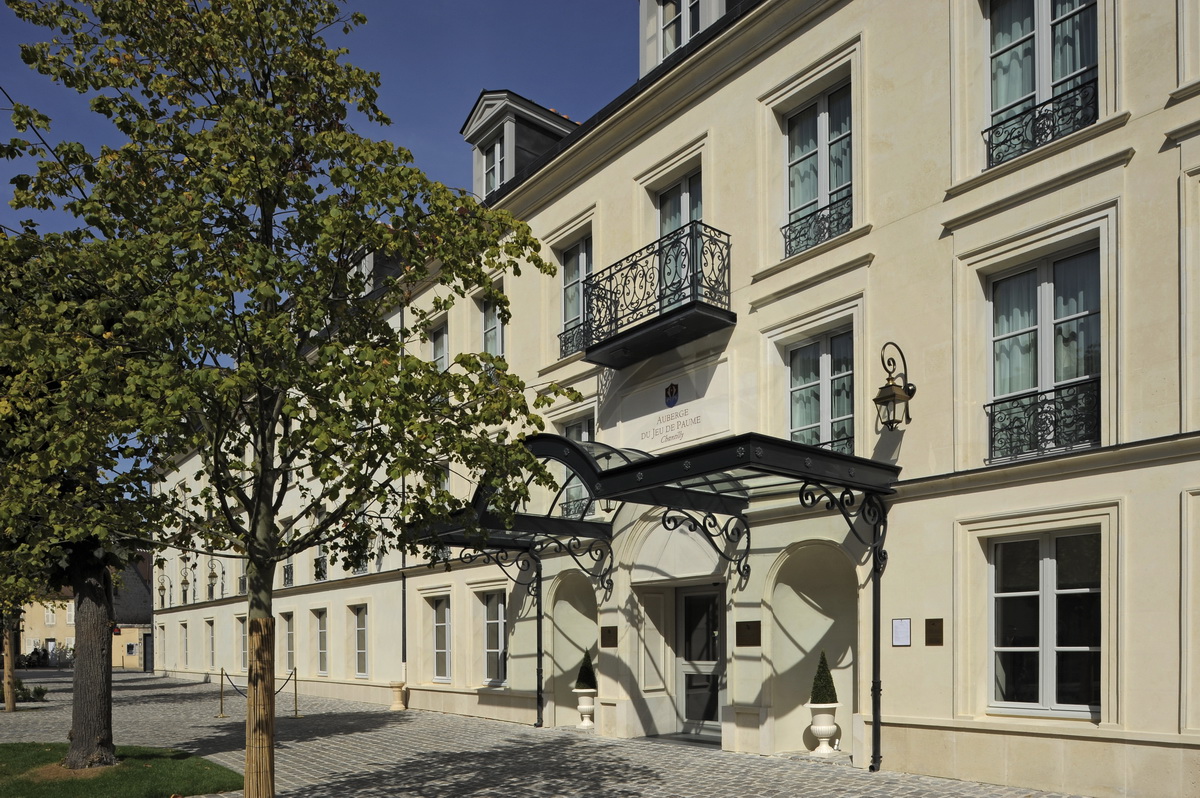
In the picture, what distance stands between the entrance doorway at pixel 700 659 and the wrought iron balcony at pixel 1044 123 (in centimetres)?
711

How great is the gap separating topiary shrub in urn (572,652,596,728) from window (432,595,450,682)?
18.3 ft

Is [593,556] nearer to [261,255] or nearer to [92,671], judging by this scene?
[92,671]

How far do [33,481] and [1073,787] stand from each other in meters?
8.89

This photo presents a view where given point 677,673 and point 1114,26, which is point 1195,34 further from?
point 677,673

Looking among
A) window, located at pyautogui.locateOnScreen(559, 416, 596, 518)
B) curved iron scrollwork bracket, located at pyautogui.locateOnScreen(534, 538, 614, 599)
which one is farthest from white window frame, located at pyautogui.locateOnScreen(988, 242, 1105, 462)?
window, located at pyautogui.locateOnScreen(559, 416, 596, 518)

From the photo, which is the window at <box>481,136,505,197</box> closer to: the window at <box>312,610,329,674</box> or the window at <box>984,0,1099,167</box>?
the window at <box>984,0,1099,167</box>

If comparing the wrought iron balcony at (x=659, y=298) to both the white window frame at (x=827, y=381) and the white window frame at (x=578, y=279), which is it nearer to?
the white window frame at (x=578, y=279)

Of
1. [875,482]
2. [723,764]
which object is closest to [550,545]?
[723,764]

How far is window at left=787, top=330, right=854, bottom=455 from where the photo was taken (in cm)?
1227

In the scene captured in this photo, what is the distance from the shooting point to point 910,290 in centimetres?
1130

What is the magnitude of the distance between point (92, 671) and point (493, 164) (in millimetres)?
12452

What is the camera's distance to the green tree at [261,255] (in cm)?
677

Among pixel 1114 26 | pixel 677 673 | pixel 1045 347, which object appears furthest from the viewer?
pixel 677 673

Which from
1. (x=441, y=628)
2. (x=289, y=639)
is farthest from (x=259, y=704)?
(x=289, y=639)
